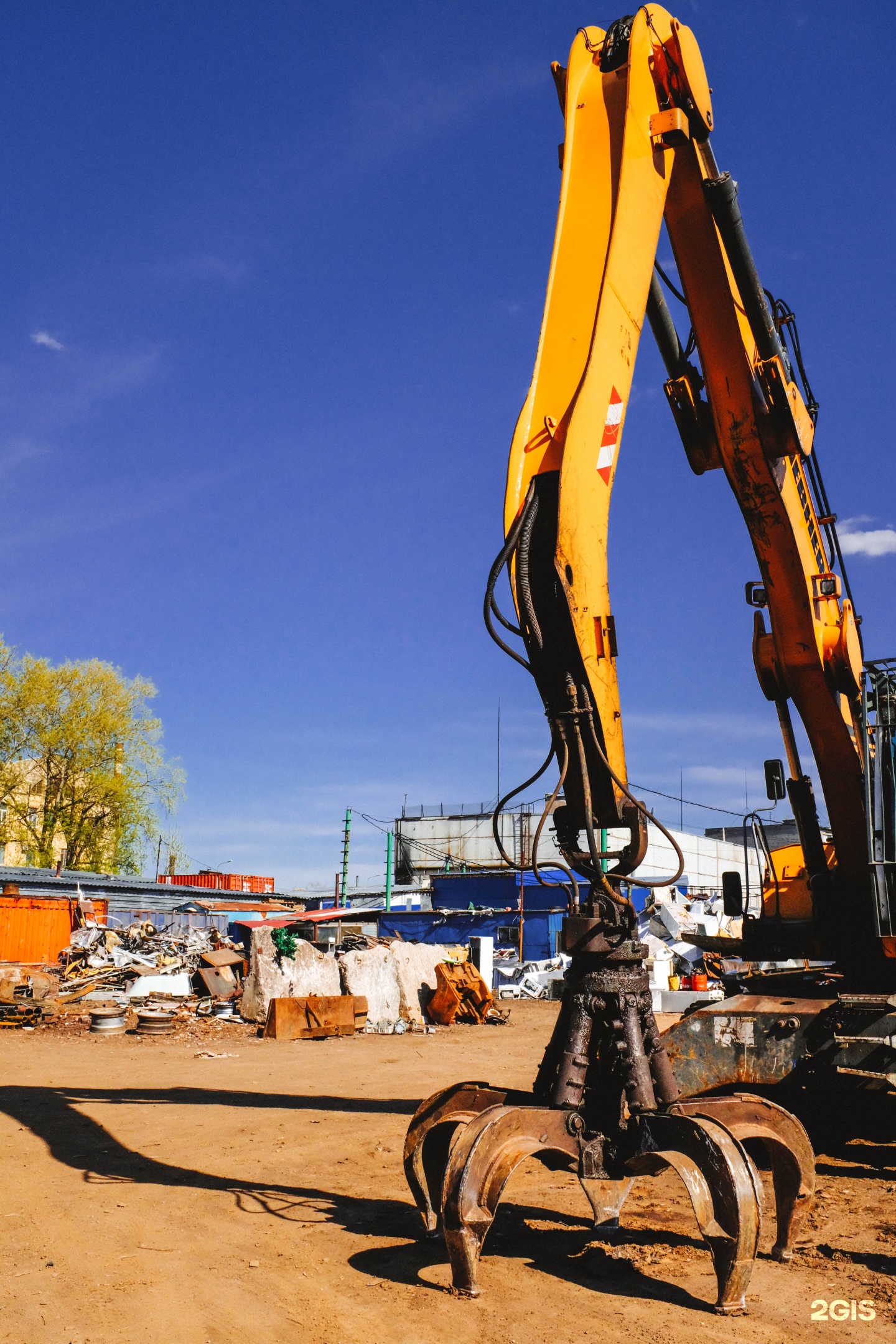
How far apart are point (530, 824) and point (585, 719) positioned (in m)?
48.0

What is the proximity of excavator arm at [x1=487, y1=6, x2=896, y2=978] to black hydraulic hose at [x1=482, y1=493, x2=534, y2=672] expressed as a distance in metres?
0.01

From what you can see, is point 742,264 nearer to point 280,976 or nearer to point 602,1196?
point 602,1196

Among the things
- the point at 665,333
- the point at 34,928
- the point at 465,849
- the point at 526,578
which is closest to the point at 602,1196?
the point at 526,578

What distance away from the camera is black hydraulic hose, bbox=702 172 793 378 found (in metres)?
6.72

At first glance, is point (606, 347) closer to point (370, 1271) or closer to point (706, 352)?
point (706, 352)

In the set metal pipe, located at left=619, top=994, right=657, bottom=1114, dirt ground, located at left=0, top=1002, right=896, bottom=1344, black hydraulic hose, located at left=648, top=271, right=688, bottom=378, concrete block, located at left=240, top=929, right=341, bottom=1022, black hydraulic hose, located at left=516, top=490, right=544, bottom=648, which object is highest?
black hydraulic hose, located at left=648, top=271, right=688, bottom=378

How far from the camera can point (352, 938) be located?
25.4 metres

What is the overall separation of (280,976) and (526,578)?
16.6 m

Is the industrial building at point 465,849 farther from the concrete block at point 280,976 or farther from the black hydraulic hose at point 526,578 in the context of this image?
the black hydraulic hose at point 526,578

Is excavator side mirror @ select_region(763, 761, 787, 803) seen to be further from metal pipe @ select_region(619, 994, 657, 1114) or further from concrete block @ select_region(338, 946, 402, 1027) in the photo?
concrete block @ select_region(338, 946, 402, 1027)

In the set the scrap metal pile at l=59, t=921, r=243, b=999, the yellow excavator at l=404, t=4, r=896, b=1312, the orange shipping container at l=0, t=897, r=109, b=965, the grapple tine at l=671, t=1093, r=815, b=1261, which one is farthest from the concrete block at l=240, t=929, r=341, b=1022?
the grapple tine at l=671, t=1093, r=815, b=1261

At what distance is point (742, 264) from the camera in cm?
702

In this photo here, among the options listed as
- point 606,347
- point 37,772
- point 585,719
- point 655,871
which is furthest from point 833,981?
point 655,871

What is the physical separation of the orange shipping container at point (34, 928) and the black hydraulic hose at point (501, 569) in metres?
27.6
